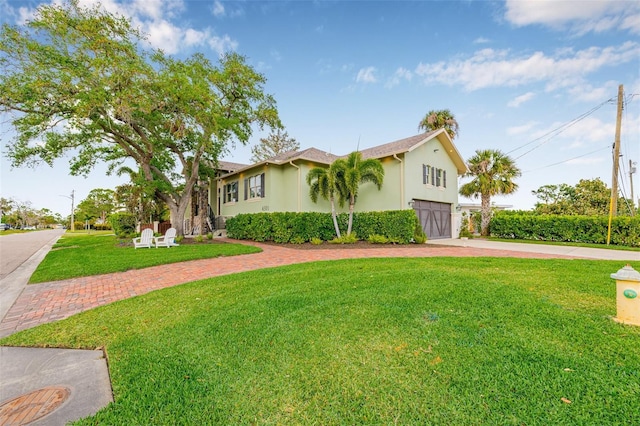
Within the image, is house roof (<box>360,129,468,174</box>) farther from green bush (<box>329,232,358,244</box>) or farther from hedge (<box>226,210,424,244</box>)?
green bush (<box>329,232,358,244</box>)

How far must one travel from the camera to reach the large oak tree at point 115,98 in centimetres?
1245

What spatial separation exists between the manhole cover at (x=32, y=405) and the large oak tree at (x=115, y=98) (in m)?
14.0

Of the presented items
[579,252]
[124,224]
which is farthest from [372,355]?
[124,224]

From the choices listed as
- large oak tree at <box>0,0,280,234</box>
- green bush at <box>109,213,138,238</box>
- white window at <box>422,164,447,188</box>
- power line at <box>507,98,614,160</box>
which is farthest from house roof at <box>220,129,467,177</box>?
green bush at <box>109,213,138,238</box>

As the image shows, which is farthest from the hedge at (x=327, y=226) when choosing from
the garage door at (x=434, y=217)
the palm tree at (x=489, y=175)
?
the palm tree at (x=489, y=175)

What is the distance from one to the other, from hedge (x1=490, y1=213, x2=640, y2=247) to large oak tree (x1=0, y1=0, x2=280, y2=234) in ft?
57.9

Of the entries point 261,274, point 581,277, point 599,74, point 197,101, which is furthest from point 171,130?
point 599,74

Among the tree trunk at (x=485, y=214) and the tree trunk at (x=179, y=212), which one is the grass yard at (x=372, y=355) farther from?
the tree trunk at (x=485, y=214)

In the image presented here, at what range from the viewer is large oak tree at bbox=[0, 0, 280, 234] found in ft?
40.9

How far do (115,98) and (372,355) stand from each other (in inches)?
627

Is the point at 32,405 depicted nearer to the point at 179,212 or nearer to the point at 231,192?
the point at 179,212

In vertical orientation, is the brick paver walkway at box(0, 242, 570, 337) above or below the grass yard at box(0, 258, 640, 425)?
below

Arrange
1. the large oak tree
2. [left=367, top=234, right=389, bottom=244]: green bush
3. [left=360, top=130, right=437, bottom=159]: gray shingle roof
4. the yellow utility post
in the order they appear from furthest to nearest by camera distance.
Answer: [left=360, top=130, right=437, bottom=159]: gray shingle roof, [left=367, top=234, right=389, bottom=244]: green bush, the large oak tree, the yellow utility post

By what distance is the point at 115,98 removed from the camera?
13.1 meters
